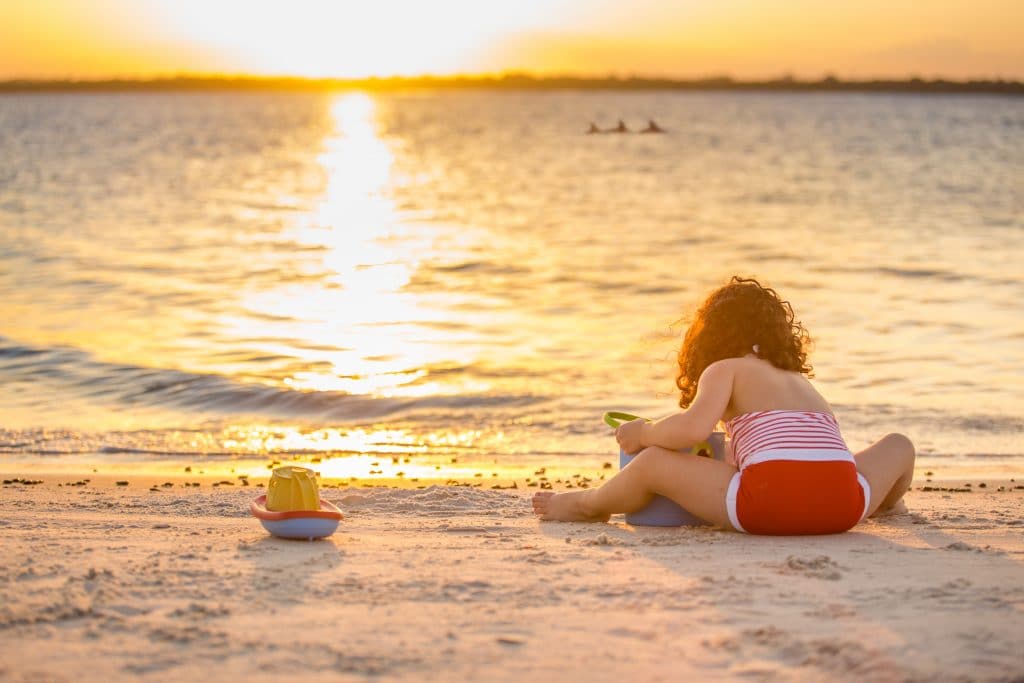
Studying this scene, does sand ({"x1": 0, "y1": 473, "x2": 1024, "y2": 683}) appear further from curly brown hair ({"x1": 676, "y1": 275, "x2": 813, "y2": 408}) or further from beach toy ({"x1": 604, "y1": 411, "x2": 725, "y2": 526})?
curly brown hair ({"x1": 676, "y1": 275, "x2": 813, "y2": 408})

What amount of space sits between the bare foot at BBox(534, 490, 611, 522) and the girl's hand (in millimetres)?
343

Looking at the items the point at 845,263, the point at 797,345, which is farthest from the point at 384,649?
the point at 845,263

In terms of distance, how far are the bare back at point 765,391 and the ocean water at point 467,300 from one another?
62 cm

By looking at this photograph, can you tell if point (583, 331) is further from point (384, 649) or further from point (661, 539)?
point (384, 649)

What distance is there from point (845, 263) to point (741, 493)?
15.8 metres

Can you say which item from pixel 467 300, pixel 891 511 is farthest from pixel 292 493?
pixel 467 300

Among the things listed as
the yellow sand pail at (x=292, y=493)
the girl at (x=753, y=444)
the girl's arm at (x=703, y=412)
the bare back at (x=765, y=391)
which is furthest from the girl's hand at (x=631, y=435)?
the yellow sand pail at (x=292, y=493)

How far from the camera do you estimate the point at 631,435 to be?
541 centimetres

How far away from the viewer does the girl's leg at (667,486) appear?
207 inches

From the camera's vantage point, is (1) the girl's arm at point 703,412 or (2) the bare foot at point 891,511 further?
(2) the bare foot at point 891,511

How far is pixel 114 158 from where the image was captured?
47594 millimetres

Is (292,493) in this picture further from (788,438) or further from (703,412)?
(788,438)

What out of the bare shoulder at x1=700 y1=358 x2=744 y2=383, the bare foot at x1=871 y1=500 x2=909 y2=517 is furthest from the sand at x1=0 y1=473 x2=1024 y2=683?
the bare shoulder at x1=700 y1=358 x2=744 y2=383

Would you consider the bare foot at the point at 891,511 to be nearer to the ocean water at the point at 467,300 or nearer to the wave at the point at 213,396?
the ocean water at the point at 467,300
